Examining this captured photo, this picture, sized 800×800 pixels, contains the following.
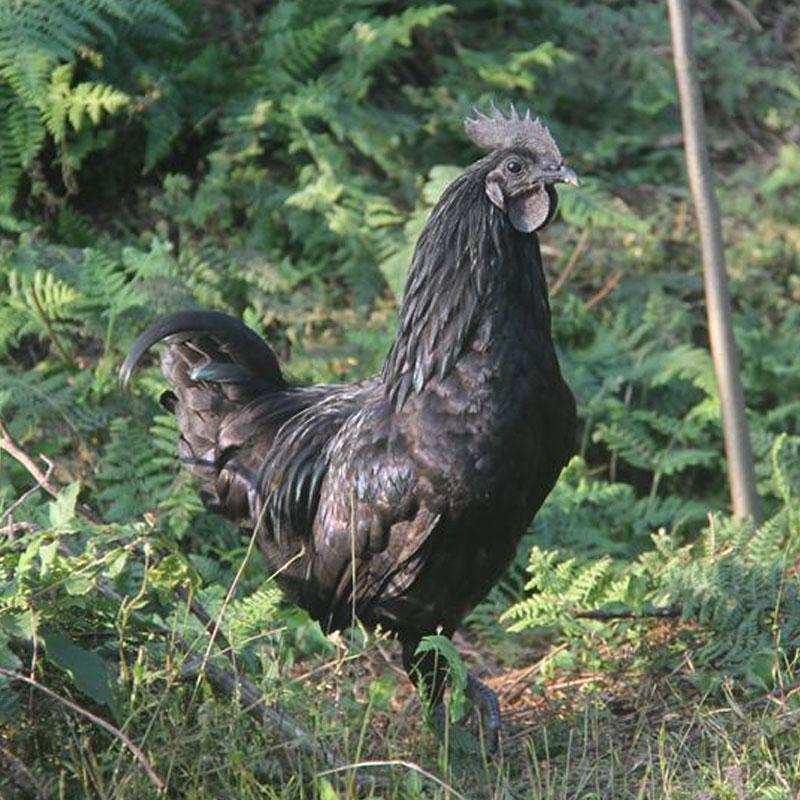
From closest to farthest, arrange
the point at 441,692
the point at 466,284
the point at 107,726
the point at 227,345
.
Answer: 1. the point at 107,726
2. the point at 466,284
3. the point at 441,692
4. the point at 227,345

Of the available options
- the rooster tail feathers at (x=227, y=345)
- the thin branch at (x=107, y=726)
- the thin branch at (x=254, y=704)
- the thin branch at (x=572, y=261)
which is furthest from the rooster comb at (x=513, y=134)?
the thin branch at (x=572, y=261)

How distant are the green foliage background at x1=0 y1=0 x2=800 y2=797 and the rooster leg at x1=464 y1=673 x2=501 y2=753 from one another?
0.40 meters

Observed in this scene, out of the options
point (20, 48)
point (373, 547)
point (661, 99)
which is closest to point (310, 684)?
point (373, 547)

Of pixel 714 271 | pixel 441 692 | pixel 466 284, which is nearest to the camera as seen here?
pixel 466 284

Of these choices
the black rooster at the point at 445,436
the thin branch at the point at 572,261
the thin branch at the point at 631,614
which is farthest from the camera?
the thin branch at the point at 572,261

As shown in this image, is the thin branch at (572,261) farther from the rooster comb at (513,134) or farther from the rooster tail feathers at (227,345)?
the rooster comb at (513,134)

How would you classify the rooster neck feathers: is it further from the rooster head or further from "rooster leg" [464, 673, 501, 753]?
"rooster leg" [464, 673, 501, 753]

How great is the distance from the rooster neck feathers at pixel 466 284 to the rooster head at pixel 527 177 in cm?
3

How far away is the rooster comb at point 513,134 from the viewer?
4.69 metres

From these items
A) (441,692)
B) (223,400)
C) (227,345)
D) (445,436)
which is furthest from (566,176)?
(441,692)

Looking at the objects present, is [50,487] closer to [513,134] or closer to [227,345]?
[227,345]

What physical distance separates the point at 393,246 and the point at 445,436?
9.59 ft

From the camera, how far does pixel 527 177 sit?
4676 millimetres

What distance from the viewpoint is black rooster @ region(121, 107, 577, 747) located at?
4.62m
